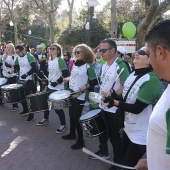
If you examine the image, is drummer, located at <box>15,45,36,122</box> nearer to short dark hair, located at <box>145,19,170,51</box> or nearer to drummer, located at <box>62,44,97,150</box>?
drummer, located at <box>62,44,97,150</box>

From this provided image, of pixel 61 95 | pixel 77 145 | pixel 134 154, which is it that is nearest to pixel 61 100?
pixel 61 95

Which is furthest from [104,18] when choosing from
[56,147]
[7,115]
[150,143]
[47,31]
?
[150,143]

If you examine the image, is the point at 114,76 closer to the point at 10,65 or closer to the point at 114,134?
the point at 114,134

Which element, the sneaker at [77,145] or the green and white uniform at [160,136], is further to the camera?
the sneaker at [77,145]

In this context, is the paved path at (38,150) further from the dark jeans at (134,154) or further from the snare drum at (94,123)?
the dark jeans at (134,154)

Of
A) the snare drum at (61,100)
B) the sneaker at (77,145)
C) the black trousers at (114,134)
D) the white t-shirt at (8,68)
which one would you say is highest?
the white t-shirt at (8,68)

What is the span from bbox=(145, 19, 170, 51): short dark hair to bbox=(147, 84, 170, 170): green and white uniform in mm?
234

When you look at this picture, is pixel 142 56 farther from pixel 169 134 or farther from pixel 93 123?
pixel 169 134

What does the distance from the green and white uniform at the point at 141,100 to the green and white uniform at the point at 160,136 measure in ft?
4.11

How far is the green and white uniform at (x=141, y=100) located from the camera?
266 centimetres

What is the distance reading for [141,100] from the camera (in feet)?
8.75

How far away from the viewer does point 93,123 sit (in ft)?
12.2

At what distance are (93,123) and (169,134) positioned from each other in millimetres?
2540

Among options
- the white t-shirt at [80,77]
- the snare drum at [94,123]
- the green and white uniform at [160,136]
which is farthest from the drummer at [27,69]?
the green and white uniform at [160,136]
